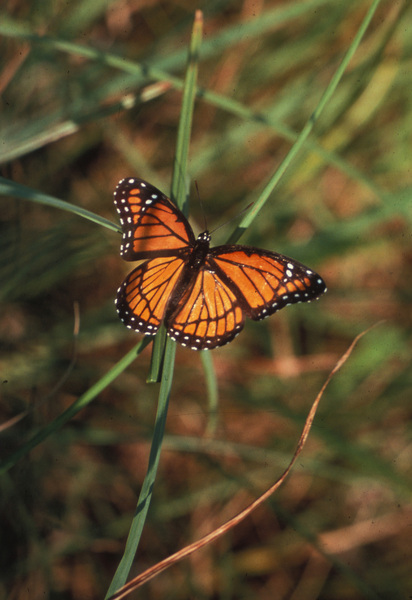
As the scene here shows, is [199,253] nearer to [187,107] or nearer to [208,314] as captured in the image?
[208,314]

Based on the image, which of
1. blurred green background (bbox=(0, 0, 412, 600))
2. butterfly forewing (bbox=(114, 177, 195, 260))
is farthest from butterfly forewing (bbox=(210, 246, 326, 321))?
blurred green background (bbox=(0, 0, 412, 600))

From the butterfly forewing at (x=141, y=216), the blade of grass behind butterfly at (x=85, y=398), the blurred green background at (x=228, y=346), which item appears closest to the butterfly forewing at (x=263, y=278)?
the butterfly forewing at (x=141, y=216)

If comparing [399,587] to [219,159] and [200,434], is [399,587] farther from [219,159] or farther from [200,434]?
[219,159]

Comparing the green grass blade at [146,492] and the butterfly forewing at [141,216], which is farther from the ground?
the butterfly forewing at [141,216]

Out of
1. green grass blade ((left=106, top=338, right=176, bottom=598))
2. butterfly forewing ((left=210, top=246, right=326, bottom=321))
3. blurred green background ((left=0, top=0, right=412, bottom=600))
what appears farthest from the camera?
blurred green background ((left=0, top=0, right=412, bottom=600))

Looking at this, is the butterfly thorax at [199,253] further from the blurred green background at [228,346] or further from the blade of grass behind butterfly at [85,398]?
the blurred green background at [228,346]

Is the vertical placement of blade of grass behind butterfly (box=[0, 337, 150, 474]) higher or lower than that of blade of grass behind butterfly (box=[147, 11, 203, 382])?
lower

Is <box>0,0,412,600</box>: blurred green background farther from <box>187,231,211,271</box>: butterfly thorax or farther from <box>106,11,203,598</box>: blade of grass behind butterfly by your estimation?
<box>106,11,203,598</box>: blade of grass behind butterfly
